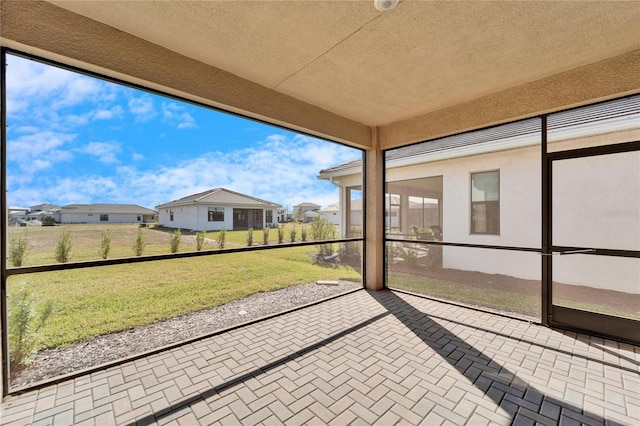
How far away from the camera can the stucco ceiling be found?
2.00 metres

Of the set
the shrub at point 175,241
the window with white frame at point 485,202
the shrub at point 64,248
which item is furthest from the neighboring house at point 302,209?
the window with white frame at point 485,202

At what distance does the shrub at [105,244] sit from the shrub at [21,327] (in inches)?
24.8

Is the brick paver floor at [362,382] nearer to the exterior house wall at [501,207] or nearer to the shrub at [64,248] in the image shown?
the shrub at [64,248]

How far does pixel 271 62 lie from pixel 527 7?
219 cm

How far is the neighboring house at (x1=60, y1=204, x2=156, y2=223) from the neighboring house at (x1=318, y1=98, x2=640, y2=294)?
10.6ft

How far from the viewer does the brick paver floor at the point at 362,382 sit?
1.82 metres

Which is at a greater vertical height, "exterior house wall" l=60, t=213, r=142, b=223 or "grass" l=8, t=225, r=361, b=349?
"exterior house wall" l=60, t=213, r=142, b=223

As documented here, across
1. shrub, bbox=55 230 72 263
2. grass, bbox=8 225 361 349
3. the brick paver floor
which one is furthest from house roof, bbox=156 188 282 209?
the brick paver floor

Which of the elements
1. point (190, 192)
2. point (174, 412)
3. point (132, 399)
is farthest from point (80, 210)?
point (174, 412)

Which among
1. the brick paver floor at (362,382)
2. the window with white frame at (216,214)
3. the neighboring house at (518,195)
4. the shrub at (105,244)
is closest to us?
the brick paver floor at (362,382)

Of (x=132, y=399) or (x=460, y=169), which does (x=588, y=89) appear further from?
(x=132, y=399)

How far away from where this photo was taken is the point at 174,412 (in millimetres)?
1849

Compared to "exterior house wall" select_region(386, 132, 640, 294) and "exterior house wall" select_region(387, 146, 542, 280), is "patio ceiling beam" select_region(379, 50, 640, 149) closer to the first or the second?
"exterior house wall" select_region(386, 132, 640, 294)

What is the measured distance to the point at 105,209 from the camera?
106 inches
